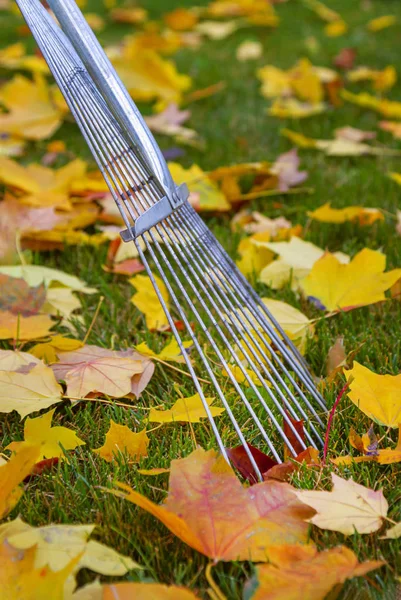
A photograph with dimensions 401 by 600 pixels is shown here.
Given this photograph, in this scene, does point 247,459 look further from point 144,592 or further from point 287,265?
point 287,265

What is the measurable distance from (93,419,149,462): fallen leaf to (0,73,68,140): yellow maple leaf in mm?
1680

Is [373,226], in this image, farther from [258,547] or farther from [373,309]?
[258,547]

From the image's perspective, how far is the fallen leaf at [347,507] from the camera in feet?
2.94

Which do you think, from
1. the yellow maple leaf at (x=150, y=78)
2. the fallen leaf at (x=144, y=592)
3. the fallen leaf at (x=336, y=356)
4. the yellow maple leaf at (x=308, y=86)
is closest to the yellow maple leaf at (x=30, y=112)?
the yellow maple leaf at (x=150, y=78)

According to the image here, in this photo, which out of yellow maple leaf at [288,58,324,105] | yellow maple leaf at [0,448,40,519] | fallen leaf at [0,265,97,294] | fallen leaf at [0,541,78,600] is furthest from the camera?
yellow maple leaf at [288,58,324,105]

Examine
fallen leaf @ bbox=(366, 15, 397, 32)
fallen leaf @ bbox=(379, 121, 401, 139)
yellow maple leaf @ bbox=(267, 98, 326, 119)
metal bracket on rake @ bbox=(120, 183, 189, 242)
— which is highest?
fallen leaf @ bbox=(366, 15, 397, 32)

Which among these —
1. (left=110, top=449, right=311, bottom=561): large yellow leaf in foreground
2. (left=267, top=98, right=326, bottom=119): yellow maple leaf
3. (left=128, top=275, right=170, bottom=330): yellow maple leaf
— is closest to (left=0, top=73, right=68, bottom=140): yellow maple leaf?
(left=267, top=98, right=326, bottom=119): yellow maple leaf

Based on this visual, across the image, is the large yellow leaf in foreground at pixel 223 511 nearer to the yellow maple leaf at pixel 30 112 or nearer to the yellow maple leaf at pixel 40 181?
the yellow maple leaf at pixel 40 181

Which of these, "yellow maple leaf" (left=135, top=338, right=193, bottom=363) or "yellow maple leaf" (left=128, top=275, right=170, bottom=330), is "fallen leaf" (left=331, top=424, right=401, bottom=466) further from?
"yellow maple leaf" (left=128, top=275, right=170, bottom=330)

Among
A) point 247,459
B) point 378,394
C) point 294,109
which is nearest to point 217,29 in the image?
point 294,109

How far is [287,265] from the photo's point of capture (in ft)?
5.20

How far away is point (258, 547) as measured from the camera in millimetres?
857

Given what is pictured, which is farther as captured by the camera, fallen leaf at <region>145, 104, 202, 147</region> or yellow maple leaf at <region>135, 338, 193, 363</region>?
fallen leaf at <region>145, 104, 202, 147</region>

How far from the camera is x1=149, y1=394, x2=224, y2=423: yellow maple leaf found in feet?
3.71
